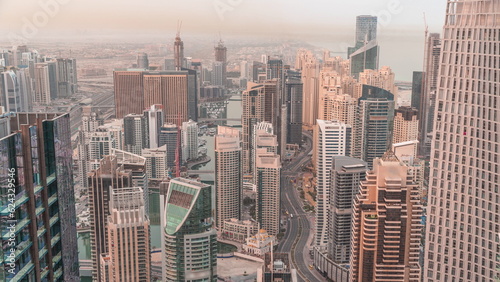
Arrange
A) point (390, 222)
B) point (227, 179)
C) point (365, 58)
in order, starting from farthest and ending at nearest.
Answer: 1. point (365, 58)
2. point (227, 179)
3. point (390, 222)

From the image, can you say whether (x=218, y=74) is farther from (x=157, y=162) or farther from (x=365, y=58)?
(x=365, y=58)

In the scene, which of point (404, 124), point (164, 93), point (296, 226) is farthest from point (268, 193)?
point (164, 93)

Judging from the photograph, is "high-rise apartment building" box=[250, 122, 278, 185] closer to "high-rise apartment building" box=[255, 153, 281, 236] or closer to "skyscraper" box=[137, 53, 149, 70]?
"high-rise apartment building" box=[255, 153, 281, 236]

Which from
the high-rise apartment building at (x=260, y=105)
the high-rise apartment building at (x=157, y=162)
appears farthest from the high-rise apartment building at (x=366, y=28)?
the high-rise apartment building at (x=157, y=162)

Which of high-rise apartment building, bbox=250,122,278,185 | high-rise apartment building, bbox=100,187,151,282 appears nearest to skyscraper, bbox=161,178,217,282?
high-rise apartment building, bbox=100,187,151,282

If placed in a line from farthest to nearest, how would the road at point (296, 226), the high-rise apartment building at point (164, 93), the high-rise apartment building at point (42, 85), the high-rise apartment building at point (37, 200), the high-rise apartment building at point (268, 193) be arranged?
the high-rise apartment building at point (164, 93) < the high-rise apartment building at point (268, 193) < the road at point (296, 226) < the high-rise apartment building at point (42, 85) < the high-rise apartment building at point (37, 200)

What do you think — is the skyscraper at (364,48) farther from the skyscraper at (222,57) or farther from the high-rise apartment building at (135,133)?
the high-rise apartment building at (135,133)
